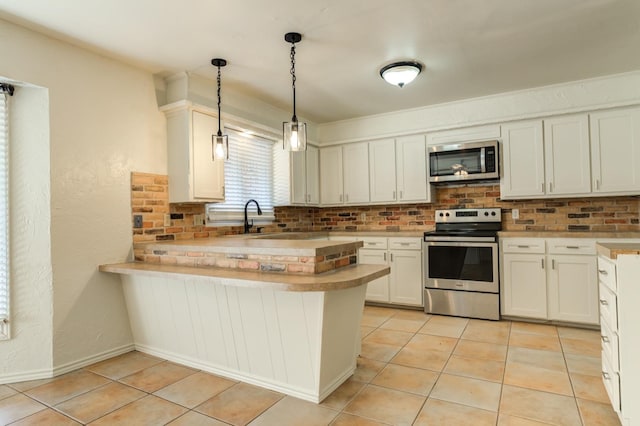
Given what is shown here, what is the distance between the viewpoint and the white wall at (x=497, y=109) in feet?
11.6

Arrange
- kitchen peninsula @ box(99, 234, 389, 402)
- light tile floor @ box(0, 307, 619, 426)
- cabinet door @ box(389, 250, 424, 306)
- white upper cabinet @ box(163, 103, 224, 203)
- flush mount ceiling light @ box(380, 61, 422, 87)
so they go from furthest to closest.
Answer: cabinet door @ box(389, 250, 424, 306)
white upper cabinet @ box(163, 103, 224, 203)
flush mount ceiling light @ box(380, 61, 422, 87)
kitchen peninsula @ box(99, 234, 389, 402)
light tile floor @ box(0, 307, 619, 426)

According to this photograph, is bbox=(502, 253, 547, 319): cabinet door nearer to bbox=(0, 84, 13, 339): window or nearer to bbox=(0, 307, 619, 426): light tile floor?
bbox=(0, 307, 619, 426): light tile floor

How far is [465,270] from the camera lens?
13.1ft

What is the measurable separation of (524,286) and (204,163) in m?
3.37

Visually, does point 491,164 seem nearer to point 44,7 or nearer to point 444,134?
point 444,134

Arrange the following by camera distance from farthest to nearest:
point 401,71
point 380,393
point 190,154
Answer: point 190,154 < point 401,71 < point 380,393

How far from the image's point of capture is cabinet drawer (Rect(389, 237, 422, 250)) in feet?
14.1

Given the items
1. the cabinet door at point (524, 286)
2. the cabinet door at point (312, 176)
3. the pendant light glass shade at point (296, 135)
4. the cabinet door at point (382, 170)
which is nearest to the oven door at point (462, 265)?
the cabinet door at point (524, 286)

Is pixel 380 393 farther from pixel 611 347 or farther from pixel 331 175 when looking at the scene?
pixel 331 175

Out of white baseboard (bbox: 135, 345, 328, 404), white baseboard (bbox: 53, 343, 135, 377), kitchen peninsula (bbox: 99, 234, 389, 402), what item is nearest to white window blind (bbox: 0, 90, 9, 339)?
white baseboard (bbox: 53, 343, 135, 377)

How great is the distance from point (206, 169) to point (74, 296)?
1.44 meters

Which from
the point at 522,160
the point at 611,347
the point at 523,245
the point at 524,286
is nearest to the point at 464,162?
the point at 522,160

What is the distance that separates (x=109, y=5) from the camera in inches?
88.5

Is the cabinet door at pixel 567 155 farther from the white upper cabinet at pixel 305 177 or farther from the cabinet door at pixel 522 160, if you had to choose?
the white upper cabinet at pixel 305 177
